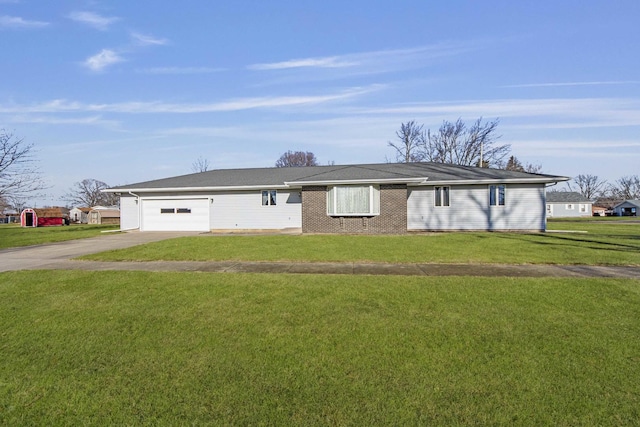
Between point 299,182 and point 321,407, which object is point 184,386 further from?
point 299,182

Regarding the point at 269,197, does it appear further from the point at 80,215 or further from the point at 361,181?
the point at 80,215

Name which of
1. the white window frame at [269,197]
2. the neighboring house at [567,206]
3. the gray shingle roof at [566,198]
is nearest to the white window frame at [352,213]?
the white window frame at [269,197]

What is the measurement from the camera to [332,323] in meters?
4.50

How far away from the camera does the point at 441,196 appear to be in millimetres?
18953

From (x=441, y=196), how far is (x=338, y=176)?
5954 mm

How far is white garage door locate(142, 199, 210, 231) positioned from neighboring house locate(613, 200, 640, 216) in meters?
84.9

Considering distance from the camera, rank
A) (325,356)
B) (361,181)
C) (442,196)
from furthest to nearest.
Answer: (442,196)
(361,181)
(325,356)

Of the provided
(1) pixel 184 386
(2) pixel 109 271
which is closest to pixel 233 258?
(2) pixel 109 271

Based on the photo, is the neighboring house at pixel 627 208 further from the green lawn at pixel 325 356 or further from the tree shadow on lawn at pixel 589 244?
the green lawn at pixel 325 356

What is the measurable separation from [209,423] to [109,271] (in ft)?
22.3

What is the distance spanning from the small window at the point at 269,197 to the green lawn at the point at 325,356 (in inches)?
567

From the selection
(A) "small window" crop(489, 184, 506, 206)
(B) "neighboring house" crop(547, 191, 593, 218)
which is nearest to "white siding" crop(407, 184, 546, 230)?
(A) "small window" crop(489, 184, 506, 206)

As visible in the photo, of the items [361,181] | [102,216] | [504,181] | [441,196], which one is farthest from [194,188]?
[102,216]

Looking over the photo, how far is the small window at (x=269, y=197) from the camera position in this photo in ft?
67.1
